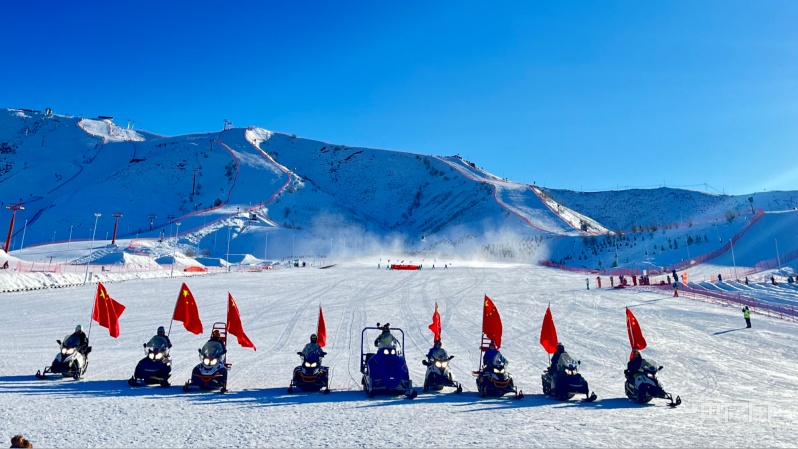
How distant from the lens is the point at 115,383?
31.4 ft

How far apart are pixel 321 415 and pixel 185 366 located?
6232 mm

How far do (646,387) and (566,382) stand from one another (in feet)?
4.76

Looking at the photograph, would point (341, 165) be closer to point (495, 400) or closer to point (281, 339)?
point (281, 339)

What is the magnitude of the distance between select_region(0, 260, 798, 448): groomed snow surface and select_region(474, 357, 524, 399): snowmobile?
240 mm

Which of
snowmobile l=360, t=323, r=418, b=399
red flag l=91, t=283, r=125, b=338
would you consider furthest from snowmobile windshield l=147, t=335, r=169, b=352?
snowmobile l=360, t=323, r=418, b=399

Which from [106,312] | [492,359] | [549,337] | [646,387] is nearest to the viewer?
[646,387]

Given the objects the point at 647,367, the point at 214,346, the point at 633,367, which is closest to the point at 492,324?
the point at 633,367

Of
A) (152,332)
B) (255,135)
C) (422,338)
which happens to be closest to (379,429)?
(422,338)

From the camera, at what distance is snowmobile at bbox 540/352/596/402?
8.85m

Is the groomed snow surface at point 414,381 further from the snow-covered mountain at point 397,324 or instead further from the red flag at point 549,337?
the red flag at point 549,337

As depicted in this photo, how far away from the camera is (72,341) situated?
995 cm

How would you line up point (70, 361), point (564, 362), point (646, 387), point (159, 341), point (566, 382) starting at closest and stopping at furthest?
point (646, 387) < point (566, 382) < point (564, 362) < point (159, 341) < point (70, 361)

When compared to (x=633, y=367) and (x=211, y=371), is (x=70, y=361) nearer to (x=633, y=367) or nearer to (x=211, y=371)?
(x=211, y=371)

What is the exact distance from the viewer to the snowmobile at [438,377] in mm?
9414
